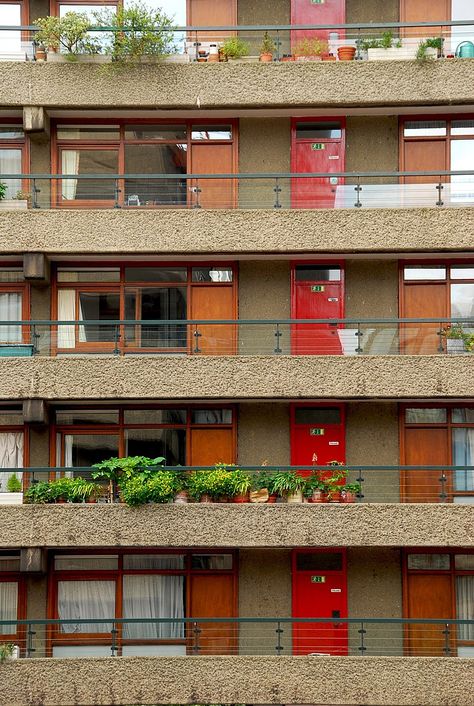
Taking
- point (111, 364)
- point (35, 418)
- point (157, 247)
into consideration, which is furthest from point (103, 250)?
point (35, 418)

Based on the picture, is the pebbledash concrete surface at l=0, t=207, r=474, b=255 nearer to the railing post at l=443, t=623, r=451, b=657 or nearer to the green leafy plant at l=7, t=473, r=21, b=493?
the green leafy plant at l=7, t=473, r=21, b=493

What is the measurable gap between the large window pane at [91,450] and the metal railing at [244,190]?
457 centimetres

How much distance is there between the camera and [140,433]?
63.5ft

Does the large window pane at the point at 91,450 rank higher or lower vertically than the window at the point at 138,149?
lower

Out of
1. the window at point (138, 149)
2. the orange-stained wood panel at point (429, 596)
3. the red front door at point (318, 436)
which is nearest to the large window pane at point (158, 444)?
the red front door at point (318, 436)

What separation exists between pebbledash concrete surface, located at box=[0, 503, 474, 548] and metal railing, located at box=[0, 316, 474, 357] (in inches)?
119

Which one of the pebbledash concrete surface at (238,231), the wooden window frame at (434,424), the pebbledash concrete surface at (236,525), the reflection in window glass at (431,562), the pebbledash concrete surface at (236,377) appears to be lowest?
the reflection in window glass at (431,562)

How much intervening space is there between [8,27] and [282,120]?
18.6ft

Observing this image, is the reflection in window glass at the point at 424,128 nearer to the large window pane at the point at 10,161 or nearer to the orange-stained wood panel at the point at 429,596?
the large window pane at the point at 10,161

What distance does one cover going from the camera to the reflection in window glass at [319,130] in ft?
64.6

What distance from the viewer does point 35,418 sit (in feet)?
60.4

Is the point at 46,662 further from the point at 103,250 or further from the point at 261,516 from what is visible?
the point at 103,250

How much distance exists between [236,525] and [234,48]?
361 inches

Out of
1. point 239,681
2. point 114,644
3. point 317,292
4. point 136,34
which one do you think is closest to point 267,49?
point 136,34
